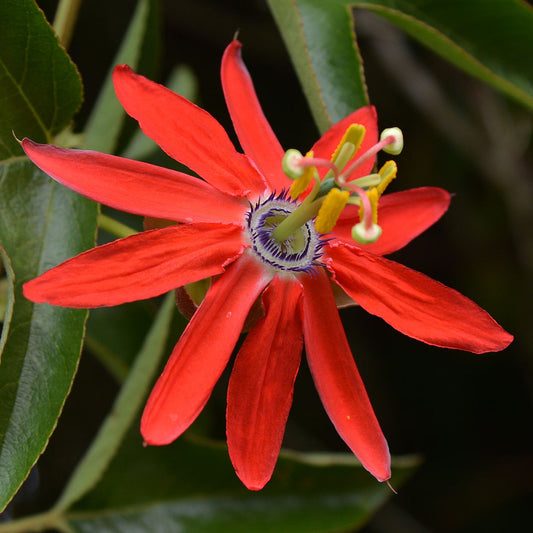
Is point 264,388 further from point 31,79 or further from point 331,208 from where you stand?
point 31,79

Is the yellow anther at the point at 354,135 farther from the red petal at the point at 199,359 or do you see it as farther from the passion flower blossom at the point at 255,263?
the red petal at the point at 199,359

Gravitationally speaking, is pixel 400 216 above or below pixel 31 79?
below

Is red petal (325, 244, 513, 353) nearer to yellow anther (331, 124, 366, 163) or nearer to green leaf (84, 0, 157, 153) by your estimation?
yellow anther (331, 124, 366, 163)

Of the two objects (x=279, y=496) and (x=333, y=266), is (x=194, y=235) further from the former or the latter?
(x=279, y=496)

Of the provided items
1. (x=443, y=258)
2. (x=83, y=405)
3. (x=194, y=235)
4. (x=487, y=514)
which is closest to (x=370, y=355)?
(x=443, y=258)

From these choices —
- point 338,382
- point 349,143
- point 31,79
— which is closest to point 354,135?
point 349,143

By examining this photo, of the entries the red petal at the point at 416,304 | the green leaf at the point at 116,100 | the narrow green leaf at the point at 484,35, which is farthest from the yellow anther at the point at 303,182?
the green leaf at the point at 116,100
